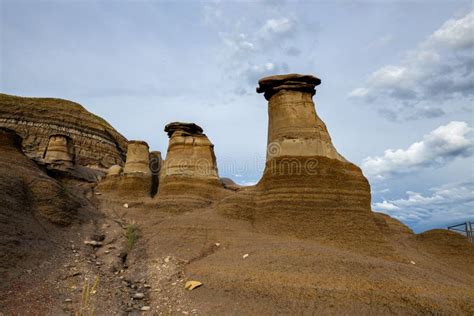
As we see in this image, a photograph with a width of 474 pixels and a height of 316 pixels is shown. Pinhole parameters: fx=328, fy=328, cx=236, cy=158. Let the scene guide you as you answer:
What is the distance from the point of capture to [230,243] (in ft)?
40.3

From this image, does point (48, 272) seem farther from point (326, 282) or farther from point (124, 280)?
point (326, 282)

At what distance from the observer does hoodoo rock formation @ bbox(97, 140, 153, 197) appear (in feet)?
70.5

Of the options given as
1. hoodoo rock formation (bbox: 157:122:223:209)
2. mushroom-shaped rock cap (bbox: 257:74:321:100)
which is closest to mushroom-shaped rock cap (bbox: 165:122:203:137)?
hoodoo rock formation (bbox: 157:122:223:209)

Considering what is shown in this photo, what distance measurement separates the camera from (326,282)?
820 centimetres

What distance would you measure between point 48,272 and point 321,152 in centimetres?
1083

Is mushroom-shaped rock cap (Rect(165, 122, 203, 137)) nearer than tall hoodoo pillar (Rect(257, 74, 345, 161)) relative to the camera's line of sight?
No

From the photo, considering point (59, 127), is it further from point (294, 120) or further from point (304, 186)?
point (304, 186)

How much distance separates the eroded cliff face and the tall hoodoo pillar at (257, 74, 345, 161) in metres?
30.9

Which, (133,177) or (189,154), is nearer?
(189,154)

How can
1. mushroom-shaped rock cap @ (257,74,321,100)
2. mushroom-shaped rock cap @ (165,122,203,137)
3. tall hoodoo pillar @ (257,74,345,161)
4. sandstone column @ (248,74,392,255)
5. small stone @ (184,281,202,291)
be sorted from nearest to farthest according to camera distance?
1. small stone @ (184,281,202,291)
2. sandstone column @ (248,74,392,255)
3. tall hoodoo pillar @ (257,74,345,161)
4. mushroom-shaped rock cap @ (257,74,321,100)
5. mushroom-shaped rock cap @ (165,122,203,137)

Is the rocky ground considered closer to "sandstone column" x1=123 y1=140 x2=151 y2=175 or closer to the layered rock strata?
the layered rock strata

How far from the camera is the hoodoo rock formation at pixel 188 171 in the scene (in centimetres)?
1864

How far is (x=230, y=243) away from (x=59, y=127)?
129 feet

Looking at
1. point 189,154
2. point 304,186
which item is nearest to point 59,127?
point 189,154
